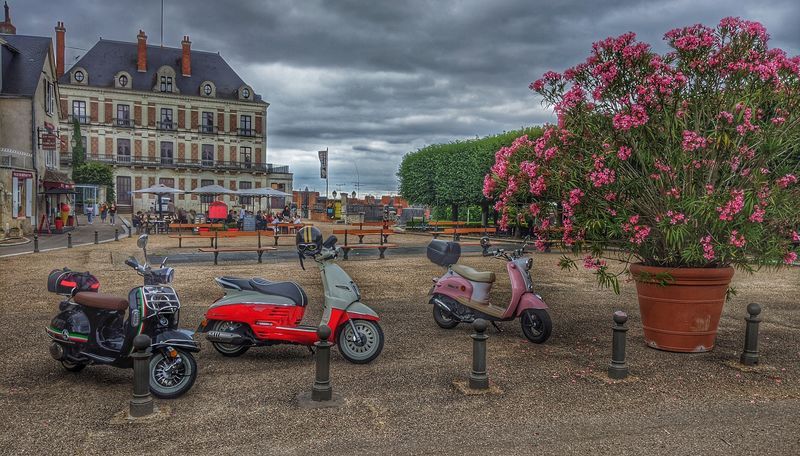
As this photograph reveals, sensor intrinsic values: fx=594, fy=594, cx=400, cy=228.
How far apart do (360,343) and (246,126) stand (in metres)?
58.1

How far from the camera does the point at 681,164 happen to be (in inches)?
250

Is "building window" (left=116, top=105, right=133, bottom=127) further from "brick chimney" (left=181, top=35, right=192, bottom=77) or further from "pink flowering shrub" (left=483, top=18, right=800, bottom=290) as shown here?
"pink flowering shrub" (left=483, top=18, right=800, bottom=290)

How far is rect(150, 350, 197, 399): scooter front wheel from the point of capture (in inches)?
197

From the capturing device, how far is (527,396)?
5.20 m

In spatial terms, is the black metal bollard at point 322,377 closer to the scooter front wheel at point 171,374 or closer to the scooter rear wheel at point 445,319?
the scooter front wheel at point 171,374

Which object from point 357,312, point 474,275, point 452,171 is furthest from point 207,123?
point 357,312

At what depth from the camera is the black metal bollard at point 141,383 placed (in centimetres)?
461

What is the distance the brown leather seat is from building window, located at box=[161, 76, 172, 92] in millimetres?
57545

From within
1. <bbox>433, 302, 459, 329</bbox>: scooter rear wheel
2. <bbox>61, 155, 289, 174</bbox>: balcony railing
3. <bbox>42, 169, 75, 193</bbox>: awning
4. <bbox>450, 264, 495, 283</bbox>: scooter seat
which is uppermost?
<bbox>61, 155, 289, 174</bbox>: balcony railing

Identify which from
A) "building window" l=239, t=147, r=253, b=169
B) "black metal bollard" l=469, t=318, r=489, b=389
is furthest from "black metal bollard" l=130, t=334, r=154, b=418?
"building window" l=239, t=147, r=253, b=169

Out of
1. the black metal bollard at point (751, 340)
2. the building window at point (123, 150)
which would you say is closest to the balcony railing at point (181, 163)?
the building window at point (123, 150)

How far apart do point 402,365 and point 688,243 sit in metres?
3.34

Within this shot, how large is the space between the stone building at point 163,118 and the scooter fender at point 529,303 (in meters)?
52.1

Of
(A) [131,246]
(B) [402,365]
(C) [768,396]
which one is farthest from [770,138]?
(A) [131,246]
